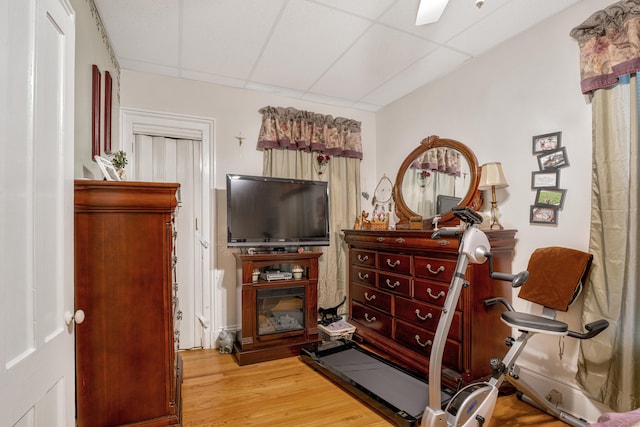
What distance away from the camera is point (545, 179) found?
2.33 metres

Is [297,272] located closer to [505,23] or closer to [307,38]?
[307,38]

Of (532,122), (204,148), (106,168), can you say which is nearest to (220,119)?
(204,148)

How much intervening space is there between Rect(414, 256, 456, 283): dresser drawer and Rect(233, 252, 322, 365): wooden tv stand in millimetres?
1052

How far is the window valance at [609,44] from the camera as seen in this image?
1851mm

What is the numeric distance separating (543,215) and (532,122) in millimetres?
713

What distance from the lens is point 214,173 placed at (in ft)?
11.0

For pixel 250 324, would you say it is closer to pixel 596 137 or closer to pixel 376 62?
pixel 376 62

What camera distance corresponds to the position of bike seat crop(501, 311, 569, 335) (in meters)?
Result: 1.73

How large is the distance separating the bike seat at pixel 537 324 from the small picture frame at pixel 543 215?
80 centimetres

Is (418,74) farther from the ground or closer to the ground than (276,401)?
farther from the ground

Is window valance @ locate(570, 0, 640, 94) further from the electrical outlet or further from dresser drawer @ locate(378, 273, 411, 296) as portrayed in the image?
the electrical outlet

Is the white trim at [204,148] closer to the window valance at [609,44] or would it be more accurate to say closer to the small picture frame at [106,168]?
the small picture frame at [106,168]

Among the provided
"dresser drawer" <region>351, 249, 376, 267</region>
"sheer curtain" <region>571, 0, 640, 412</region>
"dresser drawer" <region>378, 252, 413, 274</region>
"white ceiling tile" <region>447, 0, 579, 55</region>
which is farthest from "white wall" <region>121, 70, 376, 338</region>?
"sheer curtain" <region>571, 0, 640, 412</region>

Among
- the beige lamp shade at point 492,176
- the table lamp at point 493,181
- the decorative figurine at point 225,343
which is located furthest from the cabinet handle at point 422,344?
the decorative figurine at point 225,343
